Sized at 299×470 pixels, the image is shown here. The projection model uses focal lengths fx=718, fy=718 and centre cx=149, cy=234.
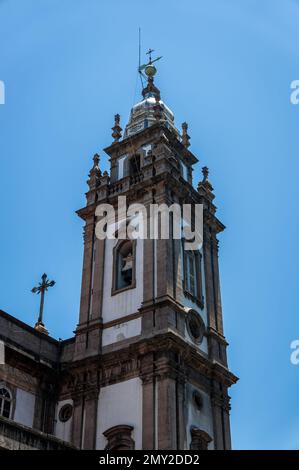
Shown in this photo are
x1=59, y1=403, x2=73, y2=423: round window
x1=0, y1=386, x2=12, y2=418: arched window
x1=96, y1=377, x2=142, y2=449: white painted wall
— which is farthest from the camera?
x1=59, y1=403, x2=73, y2=423: round window

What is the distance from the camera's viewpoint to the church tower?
26578 millimetres

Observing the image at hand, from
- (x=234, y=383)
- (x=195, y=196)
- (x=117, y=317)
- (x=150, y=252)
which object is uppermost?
(x=195, y=196)

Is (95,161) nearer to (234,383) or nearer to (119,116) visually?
(119,116)

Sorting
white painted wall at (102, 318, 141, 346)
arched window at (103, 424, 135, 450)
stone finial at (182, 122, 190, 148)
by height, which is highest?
stone finial at (182, 122, 190, 148)

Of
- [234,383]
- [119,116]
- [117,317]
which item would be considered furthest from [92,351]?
[119,116]

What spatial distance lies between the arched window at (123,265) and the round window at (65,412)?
5116 millimetres

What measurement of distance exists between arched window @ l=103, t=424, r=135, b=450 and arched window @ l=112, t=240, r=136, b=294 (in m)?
6.18

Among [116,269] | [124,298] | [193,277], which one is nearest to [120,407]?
[124,298]

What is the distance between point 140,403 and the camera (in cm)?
2656

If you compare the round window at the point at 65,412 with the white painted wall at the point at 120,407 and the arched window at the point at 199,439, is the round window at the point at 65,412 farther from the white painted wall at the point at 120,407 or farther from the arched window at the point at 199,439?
the arched window at the point at 199,439

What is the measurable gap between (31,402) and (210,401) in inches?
280

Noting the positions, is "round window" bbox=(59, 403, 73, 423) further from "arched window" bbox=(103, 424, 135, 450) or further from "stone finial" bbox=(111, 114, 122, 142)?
"stone finial" bbox=(111, 114, 122, 142)

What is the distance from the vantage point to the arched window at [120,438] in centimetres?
2614

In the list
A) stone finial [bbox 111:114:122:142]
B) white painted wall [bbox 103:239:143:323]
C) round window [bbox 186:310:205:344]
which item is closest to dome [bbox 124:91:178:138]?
stone finial [bbox 111:114:122:142]
